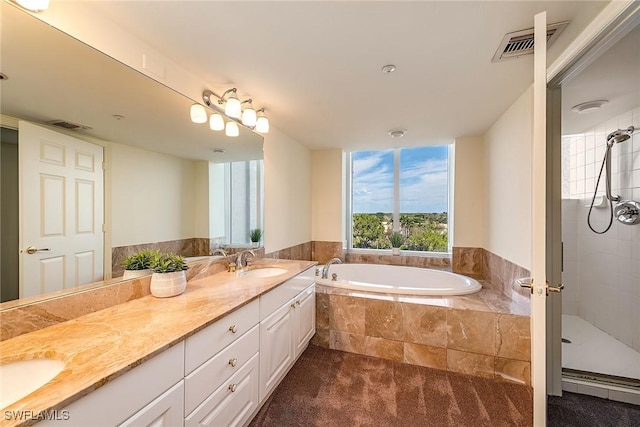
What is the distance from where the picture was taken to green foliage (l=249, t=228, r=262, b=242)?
242 centimetres

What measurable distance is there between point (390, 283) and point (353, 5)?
2.93m

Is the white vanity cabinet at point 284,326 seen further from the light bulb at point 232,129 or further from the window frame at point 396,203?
the window frame at point 396,203

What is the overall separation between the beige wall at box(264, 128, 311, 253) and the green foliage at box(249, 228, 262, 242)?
8 cm

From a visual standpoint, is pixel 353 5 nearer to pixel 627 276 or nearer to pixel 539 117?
pixel 539 117

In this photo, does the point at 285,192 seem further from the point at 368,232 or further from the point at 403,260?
the point at 403,260

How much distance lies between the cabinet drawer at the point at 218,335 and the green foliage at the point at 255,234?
106cm

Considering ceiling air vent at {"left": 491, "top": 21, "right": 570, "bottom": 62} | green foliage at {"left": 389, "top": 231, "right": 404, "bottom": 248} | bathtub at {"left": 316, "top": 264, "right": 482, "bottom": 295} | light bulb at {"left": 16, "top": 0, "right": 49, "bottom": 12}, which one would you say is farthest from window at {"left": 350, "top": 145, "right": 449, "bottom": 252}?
light bulb at {"left": 16, "top": 0, "right": 49, "bottom": 12}

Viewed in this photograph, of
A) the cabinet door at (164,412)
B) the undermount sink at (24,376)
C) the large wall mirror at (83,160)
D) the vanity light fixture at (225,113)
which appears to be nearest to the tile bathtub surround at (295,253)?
the large wall mirror at (83,160)

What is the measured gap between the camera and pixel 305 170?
3545mm

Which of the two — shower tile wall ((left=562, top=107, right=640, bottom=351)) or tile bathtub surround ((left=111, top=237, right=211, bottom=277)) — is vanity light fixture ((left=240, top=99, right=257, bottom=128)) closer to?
tile bathtub surround ((left=111, top=237, right=211, bottom=277))

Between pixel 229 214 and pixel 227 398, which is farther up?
pixel 229 214

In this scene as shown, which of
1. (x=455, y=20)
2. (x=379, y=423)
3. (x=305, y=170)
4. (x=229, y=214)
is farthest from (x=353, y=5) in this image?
(x=305, y=170)

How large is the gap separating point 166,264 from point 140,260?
0.47ft

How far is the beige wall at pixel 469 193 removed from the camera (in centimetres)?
309
